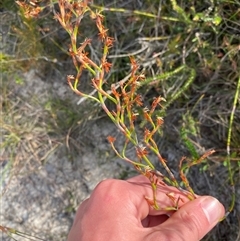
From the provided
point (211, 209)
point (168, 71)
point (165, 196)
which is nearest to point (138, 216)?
point (165, 196)

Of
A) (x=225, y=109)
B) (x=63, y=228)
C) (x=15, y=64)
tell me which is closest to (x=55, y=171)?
(x=63, y=228)

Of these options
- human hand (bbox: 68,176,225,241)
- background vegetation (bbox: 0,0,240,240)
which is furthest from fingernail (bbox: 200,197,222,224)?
background vegetation (bbox: 0,0,240,240)

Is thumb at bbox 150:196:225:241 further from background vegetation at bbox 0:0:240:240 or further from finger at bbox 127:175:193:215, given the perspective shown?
background vegetation at bbox 0:0:240:240

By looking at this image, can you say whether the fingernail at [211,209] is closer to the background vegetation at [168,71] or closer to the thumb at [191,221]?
the thumb at [191,221]

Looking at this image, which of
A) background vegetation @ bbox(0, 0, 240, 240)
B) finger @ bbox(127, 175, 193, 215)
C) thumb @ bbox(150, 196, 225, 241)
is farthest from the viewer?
background vegetation @ bbox(0, 0, 240, 240)

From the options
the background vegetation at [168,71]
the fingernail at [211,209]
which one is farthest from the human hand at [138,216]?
the background vegetation at [168,71]

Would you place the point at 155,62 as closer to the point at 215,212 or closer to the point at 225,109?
the point at 225,109

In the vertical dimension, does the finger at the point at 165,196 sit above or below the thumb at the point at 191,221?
below
